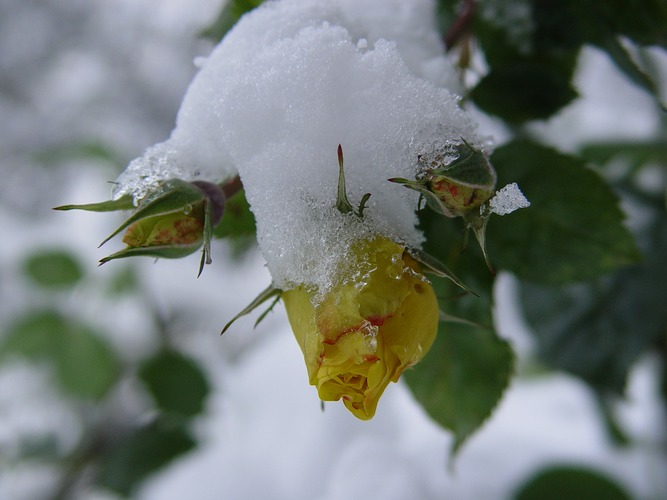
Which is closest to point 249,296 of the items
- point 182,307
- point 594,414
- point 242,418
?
point 182,307

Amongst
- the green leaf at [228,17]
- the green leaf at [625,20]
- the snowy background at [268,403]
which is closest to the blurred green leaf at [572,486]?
the snowy background at [268,403]

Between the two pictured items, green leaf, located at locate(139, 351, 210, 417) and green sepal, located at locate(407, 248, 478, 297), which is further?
green leaf, located at locate(139, 351, 210, 417)

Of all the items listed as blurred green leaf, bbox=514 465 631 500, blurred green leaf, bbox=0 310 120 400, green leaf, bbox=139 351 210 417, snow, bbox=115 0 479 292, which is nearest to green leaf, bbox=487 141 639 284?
snow, bbox=115 0 479 292

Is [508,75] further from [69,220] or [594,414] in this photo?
[69,220]

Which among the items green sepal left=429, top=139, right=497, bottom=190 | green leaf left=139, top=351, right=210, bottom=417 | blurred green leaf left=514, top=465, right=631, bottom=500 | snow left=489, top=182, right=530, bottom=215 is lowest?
blurred green leaf left=514, top=465, right=631, bottom=500

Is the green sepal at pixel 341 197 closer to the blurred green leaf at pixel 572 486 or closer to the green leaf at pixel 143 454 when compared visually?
the blurred green leaf at pixel 572 486

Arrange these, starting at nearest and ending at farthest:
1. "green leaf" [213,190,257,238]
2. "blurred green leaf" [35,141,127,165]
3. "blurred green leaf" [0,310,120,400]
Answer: "green leaf" [213,190,257,238] < "blurred green leaf" [0,310,120,400] < "blurred green leaf" [35,141,127,165]

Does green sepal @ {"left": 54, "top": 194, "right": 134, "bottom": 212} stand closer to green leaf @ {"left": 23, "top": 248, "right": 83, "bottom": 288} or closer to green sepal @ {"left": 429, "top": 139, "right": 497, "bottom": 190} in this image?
green sepal @ {"left": 429, "top": 139, "right": 497, "bottom": 190}
